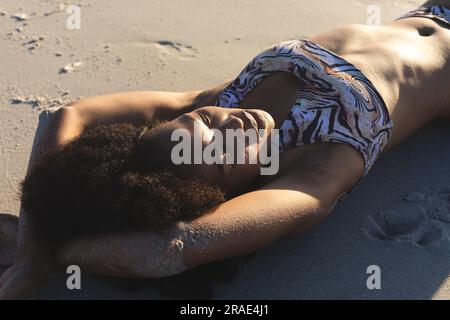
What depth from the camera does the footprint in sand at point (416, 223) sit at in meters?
2.40

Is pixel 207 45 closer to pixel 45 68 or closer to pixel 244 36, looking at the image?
pixel 244 36

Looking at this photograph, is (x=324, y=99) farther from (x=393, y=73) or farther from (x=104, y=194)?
(x=104, y=194)

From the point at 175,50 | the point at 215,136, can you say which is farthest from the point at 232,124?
the point at 175,50

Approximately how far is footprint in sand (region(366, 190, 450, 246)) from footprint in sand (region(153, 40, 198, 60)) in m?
1.76

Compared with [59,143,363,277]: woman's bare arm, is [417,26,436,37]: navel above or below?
above

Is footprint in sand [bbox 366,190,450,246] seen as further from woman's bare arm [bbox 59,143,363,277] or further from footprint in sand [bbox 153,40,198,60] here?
footprint in sand [bbox 153,40,198,60]

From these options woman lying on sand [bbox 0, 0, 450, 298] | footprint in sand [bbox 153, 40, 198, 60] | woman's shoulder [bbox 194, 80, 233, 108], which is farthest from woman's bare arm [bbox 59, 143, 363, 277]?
footprint in sand [bbox 153, 40, 198, 60]

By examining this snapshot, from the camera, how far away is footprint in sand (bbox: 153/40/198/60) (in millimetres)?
3773

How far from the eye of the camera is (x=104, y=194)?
76.7 inches

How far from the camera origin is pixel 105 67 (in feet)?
12.0

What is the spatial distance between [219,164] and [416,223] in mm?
901

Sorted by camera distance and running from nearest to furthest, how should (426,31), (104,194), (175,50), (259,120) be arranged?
(104,194) → (259,120) → (426,31) → (175,50)

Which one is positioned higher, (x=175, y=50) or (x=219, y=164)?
(x=219, y=164)
